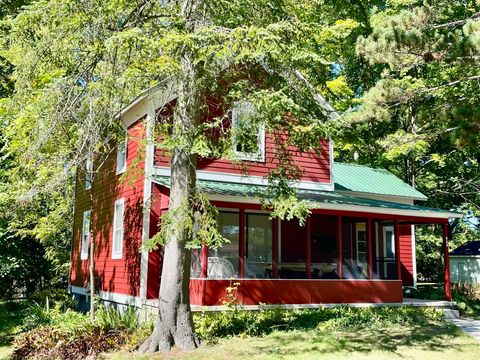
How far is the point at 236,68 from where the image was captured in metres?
11.6

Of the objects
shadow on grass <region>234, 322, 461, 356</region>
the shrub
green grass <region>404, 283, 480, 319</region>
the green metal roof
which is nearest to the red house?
the green metal roof

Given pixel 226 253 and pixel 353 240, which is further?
pixel 353 240

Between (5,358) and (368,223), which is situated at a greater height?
(368,223)

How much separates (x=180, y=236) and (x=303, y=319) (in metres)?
4.65

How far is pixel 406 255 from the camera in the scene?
22.0 meters

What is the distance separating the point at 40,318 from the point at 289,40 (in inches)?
379

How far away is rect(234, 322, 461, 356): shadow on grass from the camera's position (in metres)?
10.1

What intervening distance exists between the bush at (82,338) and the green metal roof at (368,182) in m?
10.1

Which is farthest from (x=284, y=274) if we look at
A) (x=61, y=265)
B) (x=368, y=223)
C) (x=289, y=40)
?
(x=61, y=265)

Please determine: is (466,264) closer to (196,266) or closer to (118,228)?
(196,266)

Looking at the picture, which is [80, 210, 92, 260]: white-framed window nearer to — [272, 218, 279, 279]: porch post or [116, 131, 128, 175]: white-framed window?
[116, 131, 128, 175]: white-framed window

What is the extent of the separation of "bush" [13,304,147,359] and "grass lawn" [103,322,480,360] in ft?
2.01

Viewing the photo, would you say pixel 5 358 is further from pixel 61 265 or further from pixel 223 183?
pixel 61 265

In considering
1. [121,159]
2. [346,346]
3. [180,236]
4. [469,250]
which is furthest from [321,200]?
[469,250]
